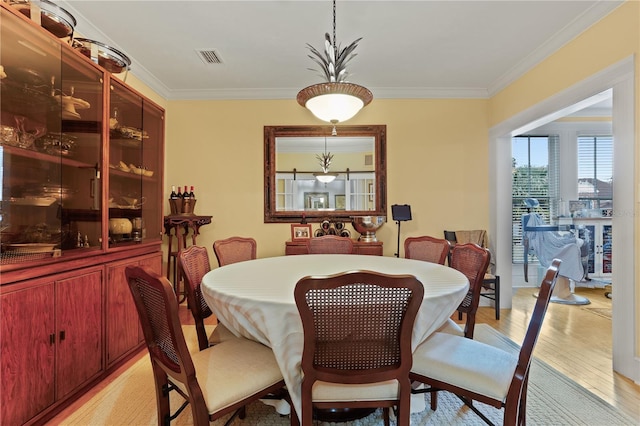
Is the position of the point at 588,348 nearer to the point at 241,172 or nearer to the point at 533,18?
the point at 533,18

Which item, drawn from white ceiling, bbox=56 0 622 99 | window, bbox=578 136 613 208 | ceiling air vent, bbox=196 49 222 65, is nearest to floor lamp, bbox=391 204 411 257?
white ceiling, bbox=56 0 622 99

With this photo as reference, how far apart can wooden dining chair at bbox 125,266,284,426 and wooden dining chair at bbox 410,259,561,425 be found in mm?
682

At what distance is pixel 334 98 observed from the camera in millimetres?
2070

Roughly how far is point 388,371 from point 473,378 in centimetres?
39

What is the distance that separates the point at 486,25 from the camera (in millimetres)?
2578

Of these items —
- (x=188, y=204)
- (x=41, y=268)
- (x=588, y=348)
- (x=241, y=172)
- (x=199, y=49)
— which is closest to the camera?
(x=41, y=268)

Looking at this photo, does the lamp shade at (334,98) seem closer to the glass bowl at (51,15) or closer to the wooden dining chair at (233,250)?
the wooden dining chair at (233,250)

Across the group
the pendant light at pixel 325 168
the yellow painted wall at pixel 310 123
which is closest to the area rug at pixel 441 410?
the yellow painted wall at pixel 310 123

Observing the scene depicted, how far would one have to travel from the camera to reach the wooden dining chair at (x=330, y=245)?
3.05 metres

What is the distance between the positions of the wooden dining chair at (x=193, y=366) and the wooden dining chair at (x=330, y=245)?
A: 161 cm

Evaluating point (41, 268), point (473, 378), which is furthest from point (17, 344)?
point (473, 378)

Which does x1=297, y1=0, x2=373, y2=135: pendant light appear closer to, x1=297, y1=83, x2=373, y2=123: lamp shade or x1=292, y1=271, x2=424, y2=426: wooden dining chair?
x1=297, y1=83, x2=373, y2=123: lamp shade

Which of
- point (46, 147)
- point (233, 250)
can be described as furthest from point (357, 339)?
point (46, 147)

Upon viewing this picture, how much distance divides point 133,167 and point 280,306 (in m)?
2.18
